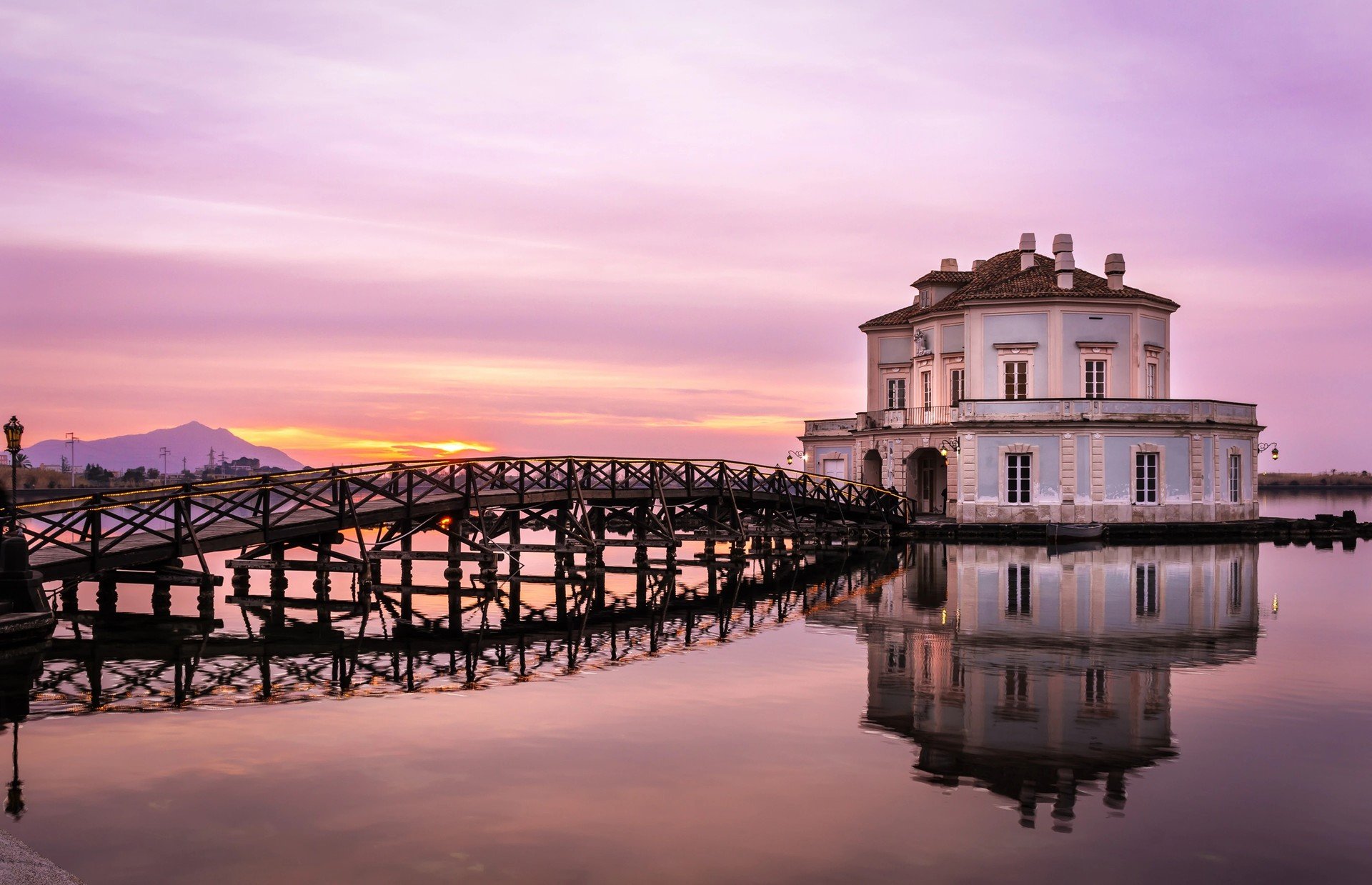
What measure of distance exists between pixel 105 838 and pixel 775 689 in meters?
8.57

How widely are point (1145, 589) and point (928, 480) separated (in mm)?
24161

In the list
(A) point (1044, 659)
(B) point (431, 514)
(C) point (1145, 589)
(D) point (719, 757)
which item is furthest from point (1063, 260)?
(D) point (719, 757)

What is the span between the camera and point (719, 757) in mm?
12430

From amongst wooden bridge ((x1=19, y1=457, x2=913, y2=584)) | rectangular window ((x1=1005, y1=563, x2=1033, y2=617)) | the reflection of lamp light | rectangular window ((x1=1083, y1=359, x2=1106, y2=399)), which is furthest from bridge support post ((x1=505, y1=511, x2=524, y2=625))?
rectangular window ((x1=1083, y1=359, x2=1106, y2=399))

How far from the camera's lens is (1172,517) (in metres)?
46.2

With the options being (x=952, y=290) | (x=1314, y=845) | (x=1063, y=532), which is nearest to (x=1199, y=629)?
(x=1314, y=845)

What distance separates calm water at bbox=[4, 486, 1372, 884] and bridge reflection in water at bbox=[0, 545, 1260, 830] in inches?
3.5

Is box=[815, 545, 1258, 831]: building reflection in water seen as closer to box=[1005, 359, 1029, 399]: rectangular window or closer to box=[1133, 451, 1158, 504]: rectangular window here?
box=[1133, 451, 1158, 504]: rectangular window

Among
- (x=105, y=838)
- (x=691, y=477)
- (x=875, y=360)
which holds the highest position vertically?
(x=875, y=360)

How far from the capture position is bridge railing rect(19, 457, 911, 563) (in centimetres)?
2317

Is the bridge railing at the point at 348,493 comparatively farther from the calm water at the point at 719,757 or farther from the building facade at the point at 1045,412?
the building facade at the point at 1045,412

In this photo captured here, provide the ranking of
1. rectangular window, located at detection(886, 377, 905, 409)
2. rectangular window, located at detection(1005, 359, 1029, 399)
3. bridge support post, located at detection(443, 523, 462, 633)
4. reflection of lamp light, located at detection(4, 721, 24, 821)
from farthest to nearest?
rectangular window, located at detection(886, 377, 905, 409) → rectangular window, located at detection(1005, 359, 1029, 399) → bridge support post, located at detection(443, 523, 462, 633) → reflection of lamp light, located at detection(4, 721, 24, 821)

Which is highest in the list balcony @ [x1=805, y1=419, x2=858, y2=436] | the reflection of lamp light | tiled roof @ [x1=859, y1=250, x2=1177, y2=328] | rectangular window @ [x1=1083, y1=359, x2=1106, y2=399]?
tiled roof @ [x1=859, y1=250, x2=1177, y2=328]

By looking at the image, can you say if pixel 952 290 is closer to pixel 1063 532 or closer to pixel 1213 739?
pixel 1063 532
